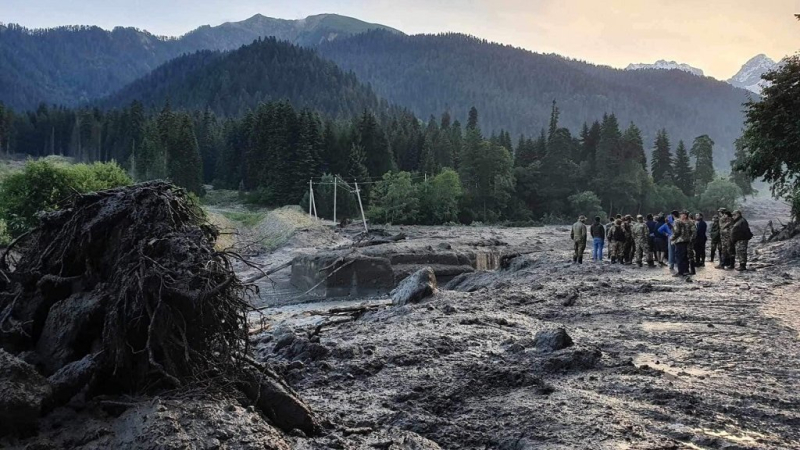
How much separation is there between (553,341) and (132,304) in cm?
616

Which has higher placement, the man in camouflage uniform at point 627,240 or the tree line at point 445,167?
the tree line at point 445,167

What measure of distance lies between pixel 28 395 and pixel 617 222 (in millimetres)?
20397

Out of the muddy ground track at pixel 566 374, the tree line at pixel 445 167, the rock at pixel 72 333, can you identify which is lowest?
the muddy ground track at pixel 566 374

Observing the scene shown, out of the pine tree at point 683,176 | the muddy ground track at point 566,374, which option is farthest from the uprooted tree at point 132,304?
the pine tree at point 683,176

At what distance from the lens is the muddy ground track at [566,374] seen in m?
6.30

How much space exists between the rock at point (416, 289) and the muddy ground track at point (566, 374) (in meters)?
1.87

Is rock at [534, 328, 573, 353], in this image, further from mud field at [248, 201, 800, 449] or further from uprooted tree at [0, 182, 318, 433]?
uprooted tree at [0, 182, 318, 433]

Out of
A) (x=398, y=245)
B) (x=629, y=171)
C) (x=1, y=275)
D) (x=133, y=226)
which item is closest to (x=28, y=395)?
(x=133, y=226)

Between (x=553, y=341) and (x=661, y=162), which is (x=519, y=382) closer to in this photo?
(x=553, y=341)

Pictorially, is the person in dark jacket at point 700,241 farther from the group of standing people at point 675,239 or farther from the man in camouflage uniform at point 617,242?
the man in camouflage uniform at point 617,242

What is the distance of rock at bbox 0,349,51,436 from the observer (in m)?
4.25

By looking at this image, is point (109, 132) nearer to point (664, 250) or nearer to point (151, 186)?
point (664, 250)

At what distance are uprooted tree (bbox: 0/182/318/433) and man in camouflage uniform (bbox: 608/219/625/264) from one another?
18637 millimetres

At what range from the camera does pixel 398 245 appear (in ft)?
99.1
